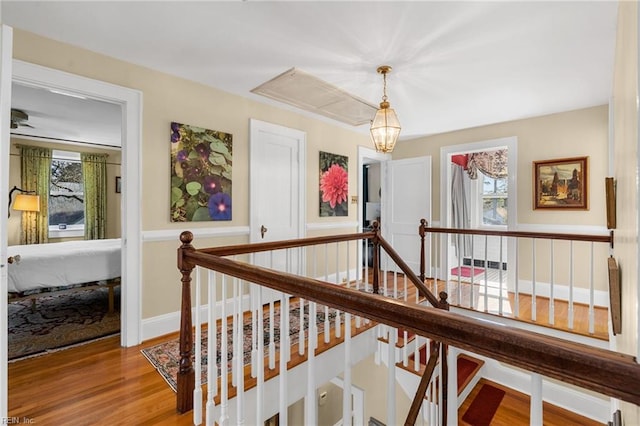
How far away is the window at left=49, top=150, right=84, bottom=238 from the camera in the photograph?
540 centimetres

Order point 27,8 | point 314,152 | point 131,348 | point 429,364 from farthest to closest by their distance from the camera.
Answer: point 314,152
point 131,348
point 27,8
point 429,364

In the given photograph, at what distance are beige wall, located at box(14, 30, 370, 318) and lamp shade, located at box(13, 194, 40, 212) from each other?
3938 mm

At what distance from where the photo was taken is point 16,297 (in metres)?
3.03

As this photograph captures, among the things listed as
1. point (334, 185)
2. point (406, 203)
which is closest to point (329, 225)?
point (334, 185)

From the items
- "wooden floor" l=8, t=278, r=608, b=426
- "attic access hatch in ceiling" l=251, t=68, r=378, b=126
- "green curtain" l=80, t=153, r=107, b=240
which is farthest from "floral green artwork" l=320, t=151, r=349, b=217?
"green curtain" l=80, t=153, r=107, b=240

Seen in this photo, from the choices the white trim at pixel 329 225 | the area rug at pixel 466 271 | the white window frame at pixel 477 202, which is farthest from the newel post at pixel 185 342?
the white window frame at pixel 477 202

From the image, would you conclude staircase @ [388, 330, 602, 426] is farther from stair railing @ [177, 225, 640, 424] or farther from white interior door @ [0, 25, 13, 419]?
white interior door @ [0, 25, 13, 419]

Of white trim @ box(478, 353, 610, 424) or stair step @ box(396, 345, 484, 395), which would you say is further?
stair step @ box(396, 345, 484, 395)

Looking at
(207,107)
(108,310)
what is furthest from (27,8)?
(108,310)

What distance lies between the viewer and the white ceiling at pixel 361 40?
74.3 inches

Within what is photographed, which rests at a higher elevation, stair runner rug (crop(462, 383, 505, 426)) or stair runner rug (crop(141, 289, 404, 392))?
stair runner rug (crop(141, 289, 404, 392))

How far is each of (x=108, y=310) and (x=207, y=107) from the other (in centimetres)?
259

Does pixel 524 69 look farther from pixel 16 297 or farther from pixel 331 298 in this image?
pixel 16 297

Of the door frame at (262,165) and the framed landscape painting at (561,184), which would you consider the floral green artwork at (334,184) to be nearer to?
the door frame at (262,165)
